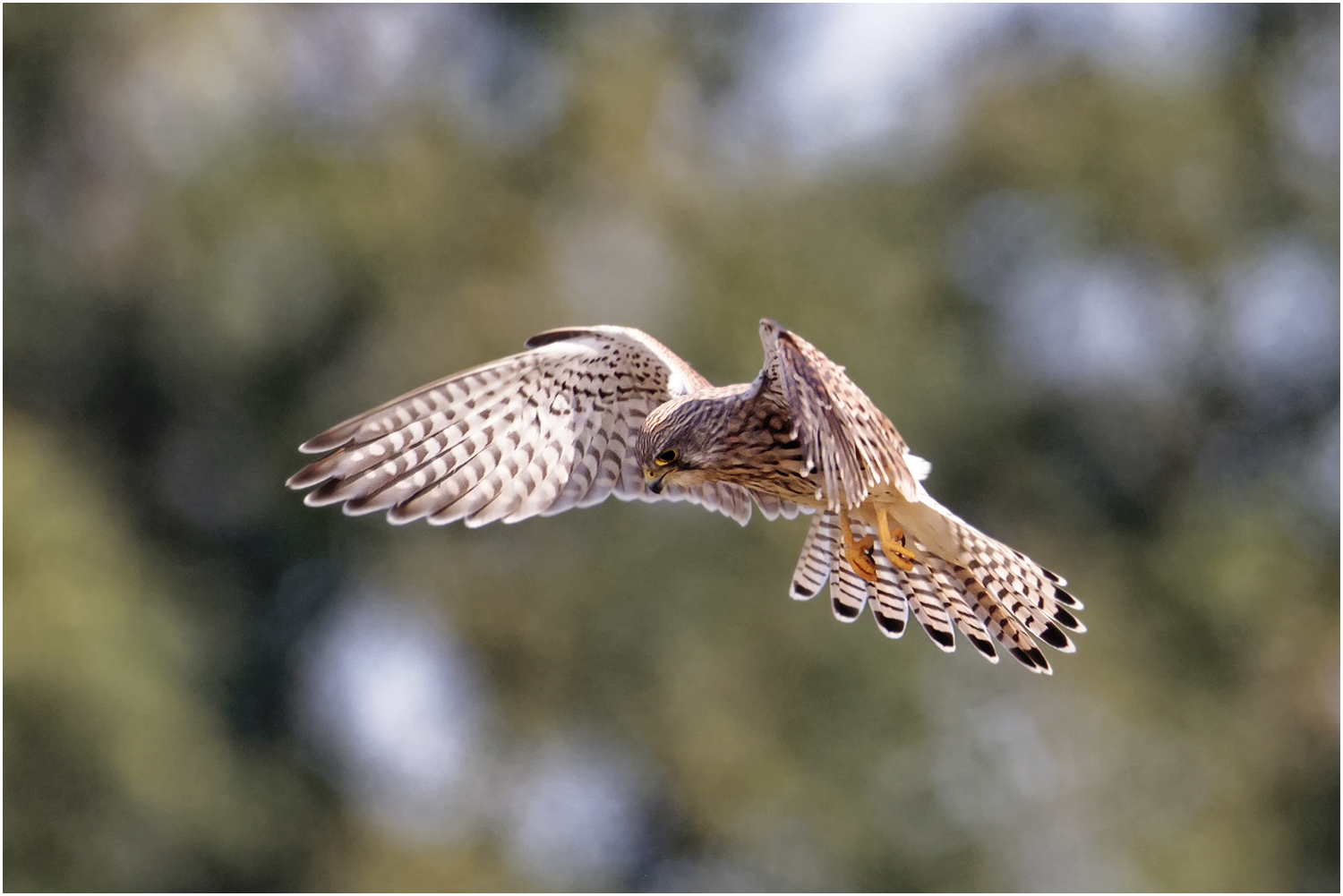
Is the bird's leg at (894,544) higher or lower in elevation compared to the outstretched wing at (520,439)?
lower

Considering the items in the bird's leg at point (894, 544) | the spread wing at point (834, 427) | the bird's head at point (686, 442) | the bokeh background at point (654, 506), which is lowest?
the spread wing at point (834, 427)

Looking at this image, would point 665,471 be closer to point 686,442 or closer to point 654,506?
point 686,442

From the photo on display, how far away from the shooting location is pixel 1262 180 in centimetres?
2662

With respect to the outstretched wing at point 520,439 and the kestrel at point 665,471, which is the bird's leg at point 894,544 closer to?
the kestrel at point 665,471

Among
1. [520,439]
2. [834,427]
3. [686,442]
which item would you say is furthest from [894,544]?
[520,439]

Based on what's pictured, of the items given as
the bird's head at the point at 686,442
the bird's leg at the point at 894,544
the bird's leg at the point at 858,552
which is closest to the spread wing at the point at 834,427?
the bird's leg at the point at 894,544

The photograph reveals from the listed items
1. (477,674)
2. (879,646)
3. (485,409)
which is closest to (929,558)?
(485,409)

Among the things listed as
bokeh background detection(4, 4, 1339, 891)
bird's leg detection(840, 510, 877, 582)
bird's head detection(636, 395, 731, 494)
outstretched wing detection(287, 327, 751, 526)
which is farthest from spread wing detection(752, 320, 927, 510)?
bokeh background detection(4, 4, 1339, 891)

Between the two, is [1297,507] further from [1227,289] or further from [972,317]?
[972,317]

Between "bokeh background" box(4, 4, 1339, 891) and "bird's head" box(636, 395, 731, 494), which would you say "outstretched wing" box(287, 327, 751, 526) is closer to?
"bird's head" box(636, 395, 731, 494)

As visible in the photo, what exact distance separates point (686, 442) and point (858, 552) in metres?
0.72

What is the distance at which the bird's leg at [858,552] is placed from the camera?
6.51 meters

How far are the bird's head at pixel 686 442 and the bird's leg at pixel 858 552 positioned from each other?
51 cm

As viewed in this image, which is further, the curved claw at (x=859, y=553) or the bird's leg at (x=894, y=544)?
the curved claw at (x=859, y=553)
